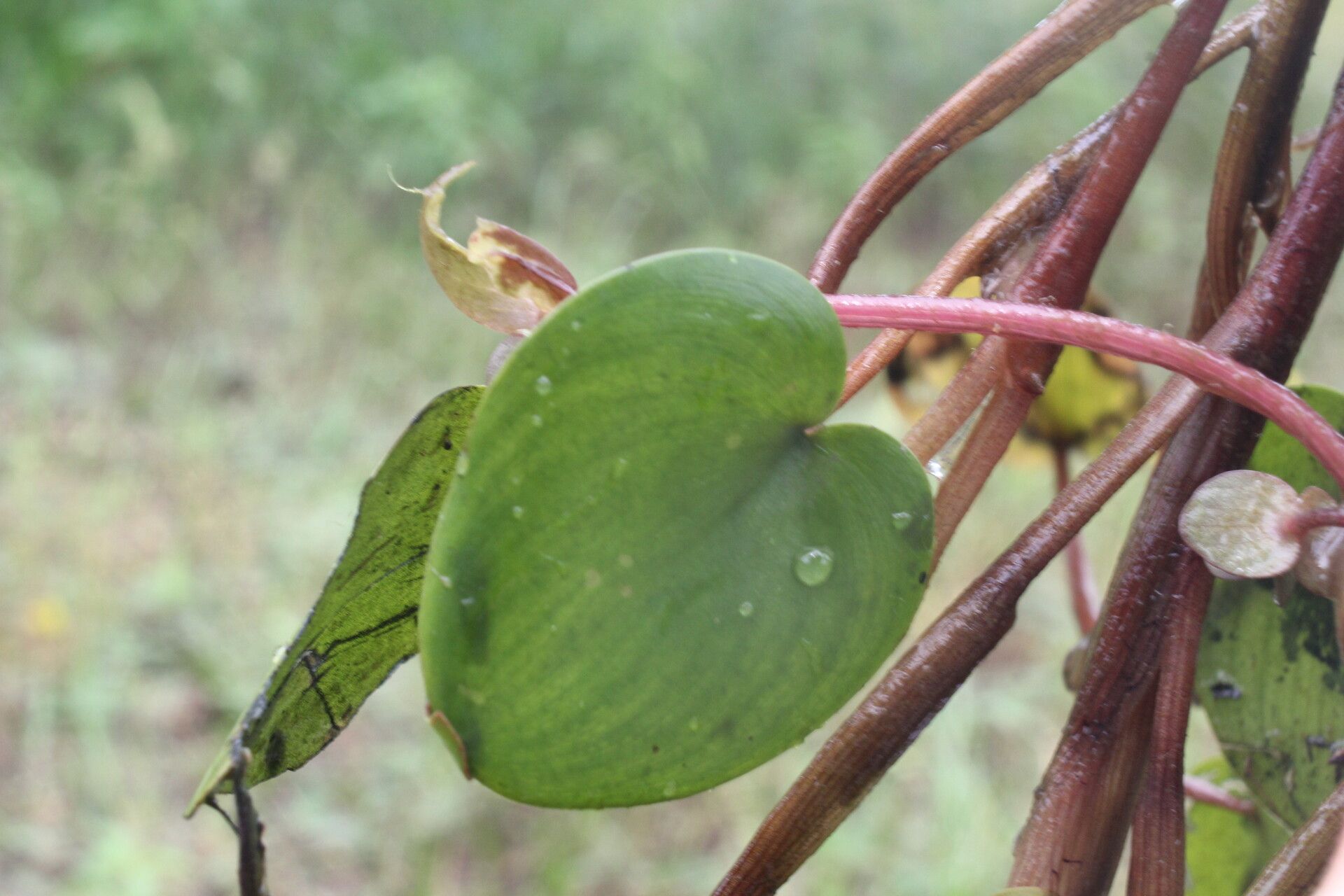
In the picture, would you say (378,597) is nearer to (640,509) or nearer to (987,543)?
(640,509)

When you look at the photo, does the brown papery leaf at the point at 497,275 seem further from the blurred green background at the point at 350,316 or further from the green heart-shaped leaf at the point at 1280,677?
the blurred green background at the point at 350,316

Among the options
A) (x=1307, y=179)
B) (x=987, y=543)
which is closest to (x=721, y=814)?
(x=987, y=543)

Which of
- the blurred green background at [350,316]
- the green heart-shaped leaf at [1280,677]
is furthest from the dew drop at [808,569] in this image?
the blurred green background at [350,316]

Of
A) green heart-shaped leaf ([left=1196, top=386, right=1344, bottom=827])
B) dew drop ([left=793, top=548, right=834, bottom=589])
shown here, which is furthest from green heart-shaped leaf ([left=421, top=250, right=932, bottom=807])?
green heart-shaped leaf ([left=1196, top=386, right=1344, bottom=827])

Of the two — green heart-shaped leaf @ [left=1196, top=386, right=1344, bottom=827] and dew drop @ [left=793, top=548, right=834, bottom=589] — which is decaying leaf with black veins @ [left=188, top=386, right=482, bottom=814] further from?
green heart-shaped leaf @ [left=1196, top=386, right=1344, bottom=827]

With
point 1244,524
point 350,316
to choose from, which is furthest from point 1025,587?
point 350,316
